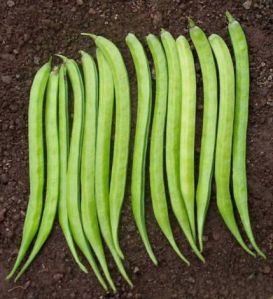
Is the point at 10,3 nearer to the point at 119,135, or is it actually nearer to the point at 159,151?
the point at 119,135

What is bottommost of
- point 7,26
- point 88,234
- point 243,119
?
point 88,234

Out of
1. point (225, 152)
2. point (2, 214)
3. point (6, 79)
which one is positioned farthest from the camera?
point (6, 79)

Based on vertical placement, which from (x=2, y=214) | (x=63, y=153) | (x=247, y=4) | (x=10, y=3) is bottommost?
(x=2, y=214)

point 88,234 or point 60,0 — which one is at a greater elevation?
point 60,0

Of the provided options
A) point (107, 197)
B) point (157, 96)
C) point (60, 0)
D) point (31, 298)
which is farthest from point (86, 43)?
point (31, 298)

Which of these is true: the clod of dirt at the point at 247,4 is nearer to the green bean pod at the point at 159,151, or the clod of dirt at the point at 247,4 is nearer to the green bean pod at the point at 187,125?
the green bean pod at the point at 187,125

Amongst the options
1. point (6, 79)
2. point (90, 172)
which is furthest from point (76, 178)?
point (6, 79)

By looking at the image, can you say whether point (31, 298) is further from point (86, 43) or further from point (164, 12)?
point (164, 12)

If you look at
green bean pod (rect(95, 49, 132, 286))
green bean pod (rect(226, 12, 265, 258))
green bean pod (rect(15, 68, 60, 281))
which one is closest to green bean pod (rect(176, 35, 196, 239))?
green bean pod (rect(226, 12, 265, 258))

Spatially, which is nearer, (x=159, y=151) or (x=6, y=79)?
(x=159, y=151)
